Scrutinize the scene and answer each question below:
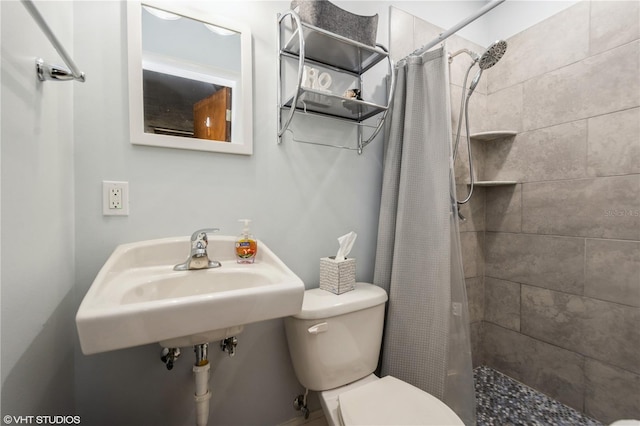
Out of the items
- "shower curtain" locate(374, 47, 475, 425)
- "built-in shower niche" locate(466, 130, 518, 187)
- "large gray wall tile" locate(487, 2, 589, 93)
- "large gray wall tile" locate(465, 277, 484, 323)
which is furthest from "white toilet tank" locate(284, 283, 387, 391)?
"large gray wall tile" locate(487, 2, 589, 93)

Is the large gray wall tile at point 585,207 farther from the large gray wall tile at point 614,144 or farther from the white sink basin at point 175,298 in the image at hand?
the white sink basin at point 175,298

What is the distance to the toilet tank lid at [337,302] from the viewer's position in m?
1.04

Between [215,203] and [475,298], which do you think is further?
[475,298]

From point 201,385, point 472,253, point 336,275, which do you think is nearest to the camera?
point 201,385

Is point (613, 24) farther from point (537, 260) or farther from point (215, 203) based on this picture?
point (215, 203)

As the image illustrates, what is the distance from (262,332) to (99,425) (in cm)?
62

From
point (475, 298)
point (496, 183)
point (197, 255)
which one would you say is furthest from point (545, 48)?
point (197, 255)

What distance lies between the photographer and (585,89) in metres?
1.44

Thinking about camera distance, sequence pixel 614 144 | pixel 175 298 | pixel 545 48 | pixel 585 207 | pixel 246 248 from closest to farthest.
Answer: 1. pixel 175 298
2. pixel 246 248
3. pixel 614 144
4. pixel 585 207
5. pixel 545 48

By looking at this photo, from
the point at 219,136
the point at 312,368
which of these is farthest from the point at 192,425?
the point at 219,136

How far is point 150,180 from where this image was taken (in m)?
1.03

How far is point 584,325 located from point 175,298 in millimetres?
1945

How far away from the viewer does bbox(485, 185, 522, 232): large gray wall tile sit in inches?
68.2

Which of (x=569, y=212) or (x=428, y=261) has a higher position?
(x=569, y=212)
